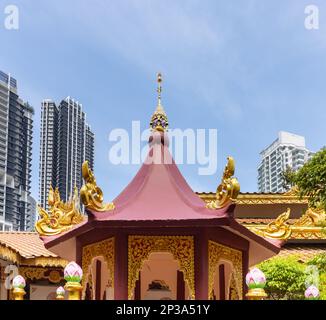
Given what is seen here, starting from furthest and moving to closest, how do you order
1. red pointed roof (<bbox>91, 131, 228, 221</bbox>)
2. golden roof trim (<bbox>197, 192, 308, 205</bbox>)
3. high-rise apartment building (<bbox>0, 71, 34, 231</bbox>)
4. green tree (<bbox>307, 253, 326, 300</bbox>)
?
high-rise apartment building (<bbox>0, 71, 34, 231</bbox>) → golden roof trim (<bbox>197, 192, 308, 205</bbox>) → green tree (<bbox>307, 253, 326, 300</bbox>) → red pointed roof (<bbox>91, 131, 228, 221</bbox>)

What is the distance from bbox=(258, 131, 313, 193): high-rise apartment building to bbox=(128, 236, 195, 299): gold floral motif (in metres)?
35.2

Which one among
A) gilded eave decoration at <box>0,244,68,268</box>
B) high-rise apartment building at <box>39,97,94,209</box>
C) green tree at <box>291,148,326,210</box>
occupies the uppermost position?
high-rise apartment building at <box>39,97,94,209</box>

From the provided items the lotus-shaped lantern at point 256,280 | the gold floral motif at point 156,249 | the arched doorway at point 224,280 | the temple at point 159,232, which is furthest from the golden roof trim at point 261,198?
the lotus-shaped lantern at point 256,280

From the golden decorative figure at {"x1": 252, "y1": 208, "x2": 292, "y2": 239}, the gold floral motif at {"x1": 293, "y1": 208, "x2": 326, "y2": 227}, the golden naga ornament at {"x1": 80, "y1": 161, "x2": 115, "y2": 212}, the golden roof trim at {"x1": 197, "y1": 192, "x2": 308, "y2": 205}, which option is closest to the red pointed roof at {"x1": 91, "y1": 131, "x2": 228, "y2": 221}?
the golden naga ornament at {"x1": 80, "y1": 161, "x2": 115, "y2": 212}

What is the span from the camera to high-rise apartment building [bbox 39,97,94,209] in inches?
1511

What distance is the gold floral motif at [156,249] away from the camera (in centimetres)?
904

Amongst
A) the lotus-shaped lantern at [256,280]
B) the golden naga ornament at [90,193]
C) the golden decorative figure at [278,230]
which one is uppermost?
the golden naga ornament at [90,193]

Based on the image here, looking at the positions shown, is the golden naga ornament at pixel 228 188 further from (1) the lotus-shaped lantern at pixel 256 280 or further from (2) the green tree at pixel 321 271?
(2) the green tree at pixel 321 271

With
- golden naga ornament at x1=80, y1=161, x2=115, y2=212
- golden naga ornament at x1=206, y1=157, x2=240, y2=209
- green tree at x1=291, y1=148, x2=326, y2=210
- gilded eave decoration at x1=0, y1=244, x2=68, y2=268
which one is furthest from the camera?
gilded eave decoration at x1=0, y1=244, x2=68, y2=268

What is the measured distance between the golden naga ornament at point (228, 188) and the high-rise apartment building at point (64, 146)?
96.0 ft

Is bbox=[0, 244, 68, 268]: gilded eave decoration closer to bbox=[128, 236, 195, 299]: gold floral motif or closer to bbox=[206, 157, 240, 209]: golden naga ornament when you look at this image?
bbox=[128, 236, 195, 299]: gold floral motif

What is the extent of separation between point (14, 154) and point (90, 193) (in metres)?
37.3

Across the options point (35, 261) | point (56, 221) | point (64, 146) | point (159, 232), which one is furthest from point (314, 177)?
point (64, 146)
